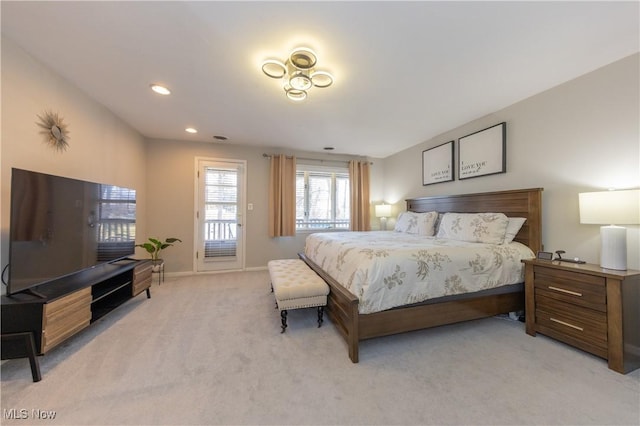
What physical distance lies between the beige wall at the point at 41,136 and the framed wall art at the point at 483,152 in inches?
187

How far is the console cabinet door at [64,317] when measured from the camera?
1562 millimetres

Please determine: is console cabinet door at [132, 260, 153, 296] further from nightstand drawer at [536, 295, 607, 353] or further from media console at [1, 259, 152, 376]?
nightstand drawer at [536, 295, 607, 353]

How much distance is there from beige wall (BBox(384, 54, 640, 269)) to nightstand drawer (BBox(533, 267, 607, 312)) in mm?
581

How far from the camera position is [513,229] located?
2.58 m

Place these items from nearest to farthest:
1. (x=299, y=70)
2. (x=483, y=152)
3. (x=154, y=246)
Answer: (x=299, y=70) → (x=483, y=152) → (x=154, y=246)

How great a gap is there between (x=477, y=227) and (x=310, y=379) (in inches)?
96.6

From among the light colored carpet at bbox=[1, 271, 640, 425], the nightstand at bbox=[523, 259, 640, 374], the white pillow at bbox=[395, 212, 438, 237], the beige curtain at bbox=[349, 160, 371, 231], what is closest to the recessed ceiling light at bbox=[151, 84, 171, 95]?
the light colored carpet at bbox=[1, 271, 640, 425]

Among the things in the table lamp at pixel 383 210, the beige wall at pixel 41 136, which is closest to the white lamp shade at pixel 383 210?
the table lamp at pixel 383 210

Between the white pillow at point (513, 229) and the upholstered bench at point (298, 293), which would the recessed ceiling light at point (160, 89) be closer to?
the upholstered bench at point (298, 293)

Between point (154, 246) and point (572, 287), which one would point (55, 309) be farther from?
point (572, 287)

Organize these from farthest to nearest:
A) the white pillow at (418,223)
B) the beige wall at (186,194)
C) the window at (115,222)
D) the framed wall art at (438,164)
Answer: the beige wall at (186,194), the framed wall art at (438,164), the white pillow at (418,223), the window at (115,222)

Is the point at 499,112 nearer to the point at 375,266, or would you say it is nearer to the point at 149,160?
the point at 375,266

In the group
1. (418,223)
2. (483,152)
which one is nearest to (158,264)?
(418,223)

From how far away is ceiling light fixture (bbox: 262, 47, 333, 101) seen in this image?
1.89 meters
